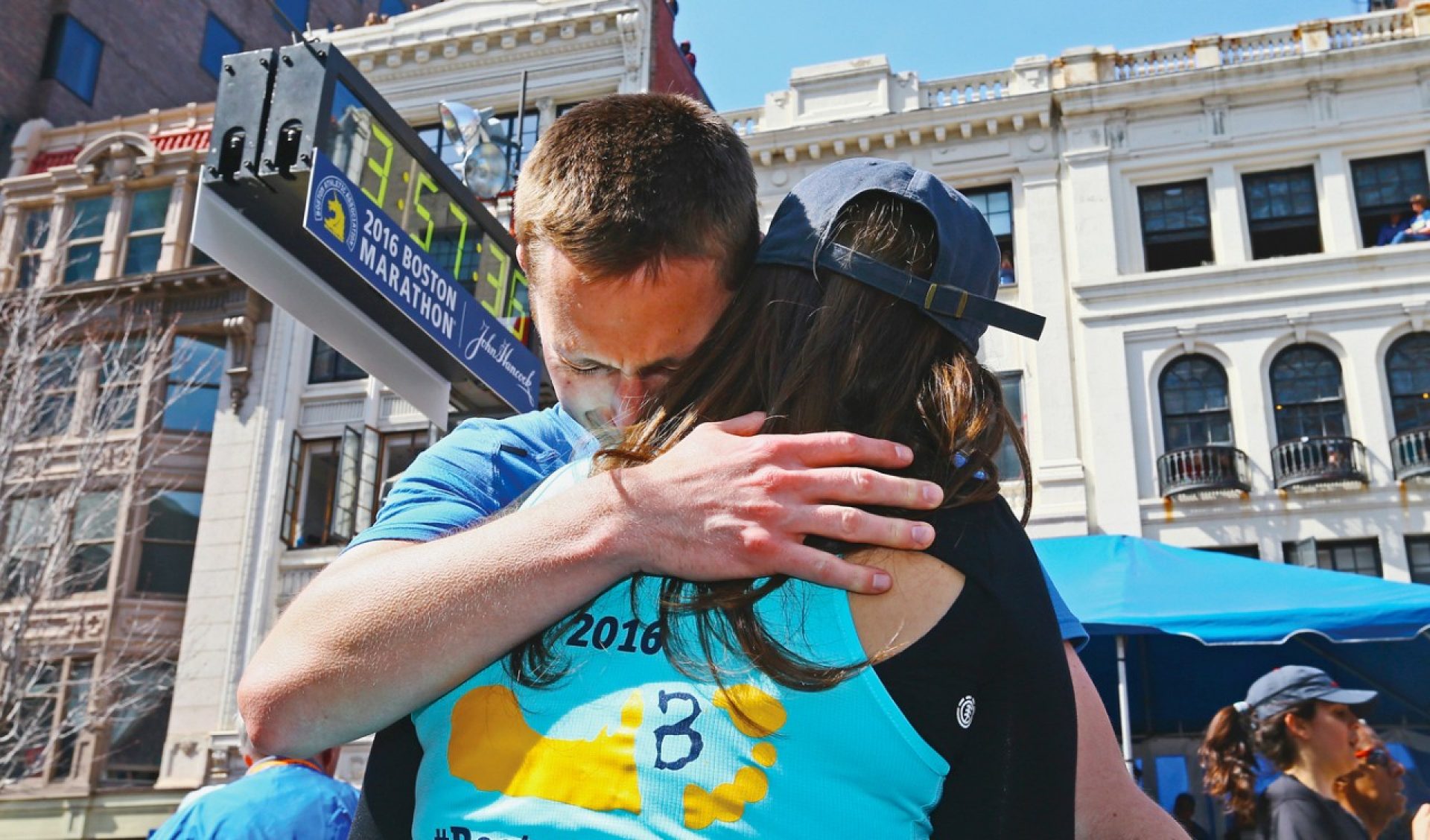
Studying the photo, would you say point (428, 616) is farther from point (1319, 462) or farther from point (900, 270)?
point (1319, 462)

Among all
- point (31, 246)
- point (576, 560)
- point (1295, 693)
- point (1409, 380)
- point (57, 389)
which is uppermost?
point (31, 246)

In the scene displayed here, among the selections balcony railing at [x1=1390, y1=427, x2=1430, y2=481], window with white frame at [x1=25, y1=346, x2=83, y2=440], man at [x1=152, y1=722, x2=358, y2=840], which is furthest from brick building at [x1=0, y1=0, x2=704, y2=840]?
man at [x1=152, y1=722, x2=358, y2=840]

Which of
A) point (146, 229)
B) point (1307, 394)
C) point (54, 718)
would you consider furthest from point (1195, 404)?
point (146, 229)

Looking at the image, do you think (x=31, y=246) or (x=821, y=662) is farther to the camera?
(x=31, y=246)

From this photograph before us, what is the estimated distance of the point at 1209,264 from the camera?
20.6 m

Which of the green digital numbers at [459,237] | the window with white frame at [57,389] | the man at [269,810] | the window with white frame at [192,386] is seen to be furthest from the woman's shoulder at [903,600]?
the window with white frame at [192,386]

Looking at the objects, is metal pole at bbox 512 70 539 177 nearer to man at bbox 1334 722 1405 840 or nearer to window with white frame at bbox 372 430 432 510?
window with white frame at bbox 372 430 432 510

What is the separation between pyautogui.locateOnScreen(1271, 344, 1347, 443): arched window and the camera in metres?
18.8

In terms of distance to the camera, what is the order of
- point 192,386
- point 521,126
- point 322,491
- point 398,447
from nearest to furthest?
point 521,126
point 398,447
point 322,491
point 192,386

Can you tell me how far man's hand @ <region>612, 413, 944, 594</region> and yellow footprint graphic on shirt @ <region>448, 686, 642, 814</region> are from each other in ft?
0.54

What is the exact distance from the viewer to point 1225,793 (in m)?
5.63

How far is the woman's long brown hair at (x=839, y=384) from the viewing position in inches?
50.5

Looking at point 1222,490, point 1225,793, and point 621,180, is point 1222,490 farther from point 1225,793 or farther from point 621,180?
point 621,180

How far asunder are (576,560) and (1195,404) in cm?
1996
